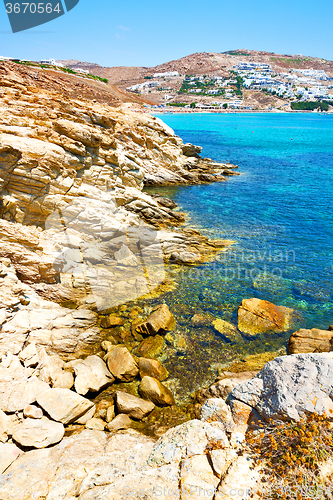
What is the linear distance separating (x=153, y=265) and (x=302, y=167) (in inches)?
2008

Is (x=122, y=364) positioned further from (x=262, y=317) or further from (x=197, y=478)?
(x=262, y=317)

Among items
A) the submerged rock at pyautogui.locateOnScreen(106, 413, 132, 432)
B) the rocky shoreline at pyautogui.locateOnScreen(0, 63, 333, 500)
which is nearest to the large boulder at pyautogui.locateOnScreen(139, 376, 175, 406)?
the rocky shoreline at pyautogui.locateOnScreen(0, 63, 333, 500)

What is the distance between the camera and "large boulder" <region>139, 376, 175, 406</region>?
12.0 meters

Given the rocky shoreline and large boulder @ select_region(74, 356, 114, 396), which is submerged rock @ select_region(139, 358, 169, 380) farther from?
large boulder @ select_region(74, 356, 114, 396)

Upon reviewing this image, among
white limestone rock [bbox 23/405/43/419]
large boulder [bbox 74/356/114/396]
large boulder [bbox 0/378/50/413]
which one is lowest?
large boulder [bbox 74/356/114/396]

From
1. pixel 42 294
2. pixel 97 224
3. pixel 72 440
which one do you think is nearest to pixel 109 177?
pixel 97 224

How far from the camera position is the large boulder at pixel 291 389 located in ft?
24.3

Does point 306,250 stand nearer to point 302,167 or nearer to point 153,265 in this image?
point 153,265

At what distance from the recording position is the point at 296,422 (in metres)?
7.24

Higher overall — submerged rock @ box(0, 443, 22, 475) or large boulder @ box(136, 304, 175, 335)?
submerged rock @ box(0, 443, 22, 475)

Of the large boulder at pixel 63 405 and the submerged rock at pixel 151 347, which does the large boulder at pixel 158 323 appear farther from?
the large boulder at pixel 63 405

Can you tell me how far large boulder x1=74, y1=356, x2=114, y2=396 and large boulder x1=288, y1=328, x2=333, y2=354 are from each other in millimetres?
9990

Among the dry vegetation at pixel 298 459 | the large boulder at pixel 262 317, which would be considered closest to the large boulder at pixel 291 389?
the dry vegetation at pixel 298 459

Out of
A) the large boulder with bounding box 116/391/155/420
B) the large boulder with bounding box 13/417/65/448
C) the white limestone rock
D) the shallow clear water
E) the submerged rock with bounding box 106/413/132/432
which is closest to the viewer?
the large boulder with bounding box 13/417/65/448
